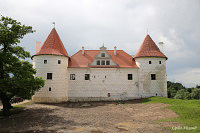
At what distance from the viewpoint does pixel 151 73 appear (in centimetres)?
2819

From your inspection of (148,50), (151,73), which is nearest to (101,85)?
(151,73)

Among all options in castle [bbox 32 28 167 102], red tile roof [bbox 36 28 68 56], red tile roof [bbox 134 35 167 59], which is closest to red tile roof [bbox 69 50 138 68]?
castle [bbox 32 28 167 102]

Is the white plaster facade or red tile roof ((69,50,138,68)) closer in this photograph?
the white plaster facade

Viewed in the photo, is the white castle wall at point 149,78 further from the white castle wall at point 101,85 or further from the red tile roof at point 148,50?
the white castle wall at point 101,85

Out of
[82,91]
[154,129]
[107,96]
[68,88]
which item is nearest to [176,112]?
[154,129]

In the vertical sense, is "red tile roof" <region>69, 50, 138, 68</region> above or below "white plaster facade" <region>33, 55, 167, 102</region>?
above

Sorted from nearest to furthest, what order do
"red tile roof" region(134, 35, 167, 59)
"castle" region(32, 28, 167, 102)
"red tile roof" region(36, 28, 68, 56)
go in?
"red tile roof" region(36, 28, 68, 56), "castle" region(32, 28, 167, 102), "red tile roof" region(134, 35, 167, 59)

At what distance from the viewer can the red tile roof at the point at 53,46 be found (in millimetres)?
26691

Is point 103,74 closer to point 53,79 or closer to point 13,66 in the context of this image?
point 53,79

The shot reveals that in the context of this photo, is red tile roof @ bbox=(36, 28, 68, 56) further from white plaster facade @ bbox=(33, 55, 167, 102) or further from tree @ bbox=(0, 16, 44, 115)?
tree @ bbox=(0, 16, 44, 115)

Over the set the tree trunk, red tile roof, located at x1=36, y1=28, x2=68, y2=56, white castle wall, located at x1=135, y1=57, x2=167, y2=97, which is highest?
red tile roof, located at x1=36, y1=28, x2=68, y2=56

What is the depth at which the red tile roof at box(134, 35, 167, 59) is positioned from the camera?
93.3 ft

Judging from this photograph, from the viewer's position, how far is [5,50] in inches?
725

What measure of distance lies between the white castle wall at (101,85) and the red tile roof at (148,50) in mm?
4410
